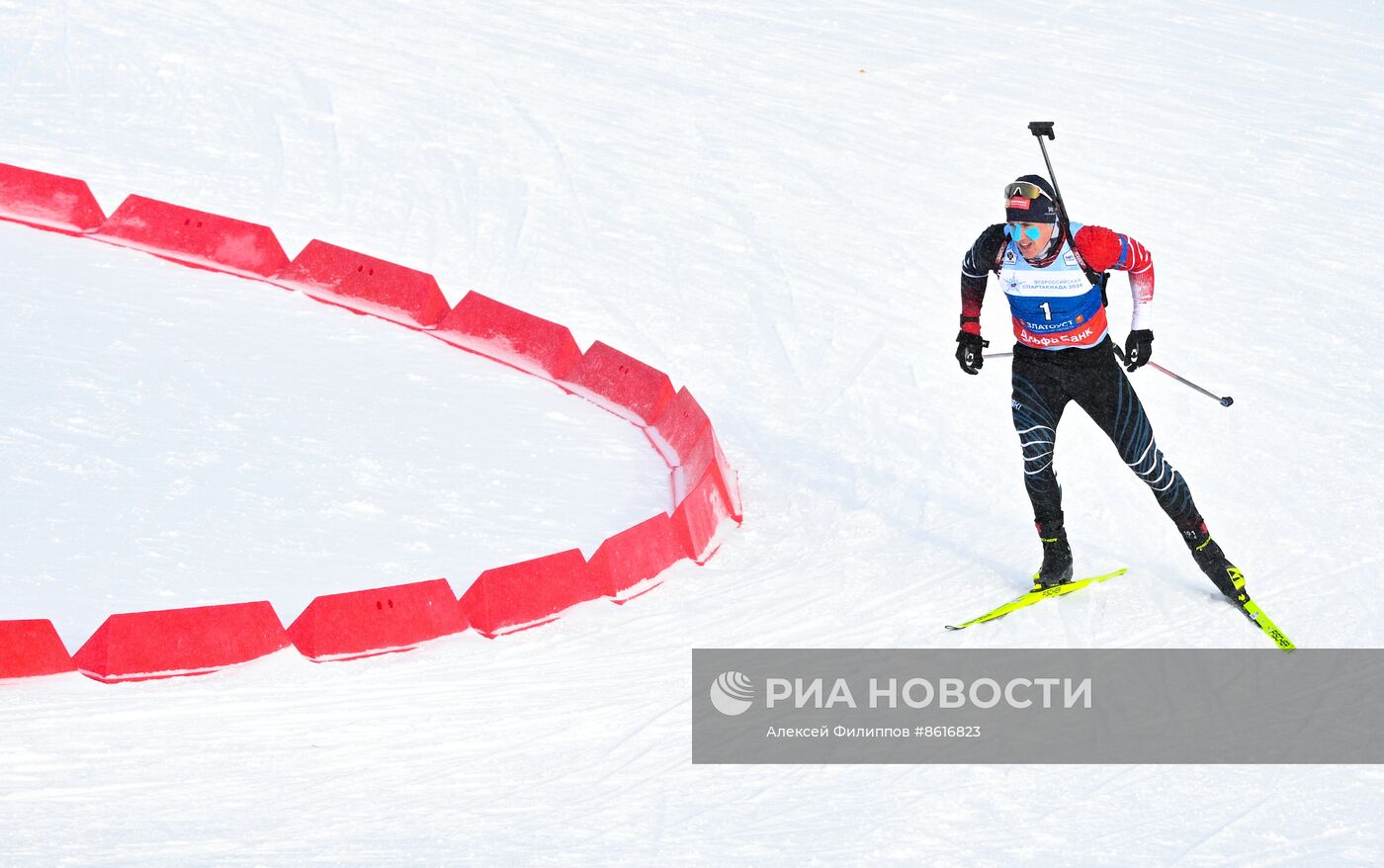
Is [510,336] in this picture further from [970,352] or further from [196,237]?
[970,352]

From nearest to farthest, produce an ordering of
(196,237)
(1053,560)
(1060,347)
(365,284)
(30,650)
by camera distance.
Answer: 1. (30,650)
2. (1060,347)
3. (1053,560)
4. (365,284)
5. (196,237)

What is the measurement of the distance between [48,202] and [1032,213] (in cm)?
687

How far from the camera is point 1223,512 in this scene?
27.3 ft

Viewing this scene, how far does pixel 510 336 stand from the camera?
10047 mm

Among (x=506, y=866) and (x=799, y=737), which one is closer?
(x=506, y=866)

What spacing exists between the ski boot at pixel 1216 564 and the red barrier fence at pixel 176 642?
11.9 feet

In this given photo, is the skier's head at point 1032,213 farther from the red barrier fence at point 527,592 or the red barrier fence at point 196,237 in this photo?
the red barrier fence at point 196,237

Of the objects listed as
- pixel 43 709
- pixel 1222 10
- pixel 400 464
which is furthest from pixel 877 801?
pixel 1222 10

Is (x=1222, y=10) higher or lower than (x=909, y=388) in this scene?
higher

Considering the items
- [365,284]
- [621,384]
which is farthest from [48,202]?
[621,384]

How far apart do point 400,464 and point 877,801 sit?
11.5 ft

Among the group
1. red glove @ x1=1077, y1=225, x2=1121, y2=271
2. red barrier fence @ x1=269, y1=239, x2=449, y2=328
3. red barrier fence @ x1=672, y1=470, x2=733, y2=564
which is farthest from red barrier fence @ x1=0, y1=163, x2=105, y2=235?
red glove @ x1=1077, y1=225, x2=1121, y2=271

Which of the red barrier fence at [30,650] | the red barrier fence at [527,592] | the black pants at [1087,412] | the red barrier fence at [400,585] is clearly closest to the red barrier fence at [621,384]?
the red barrier fence at [400,585]

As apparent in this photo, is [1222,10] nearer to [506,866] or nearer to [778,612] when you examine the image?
[778,612]
